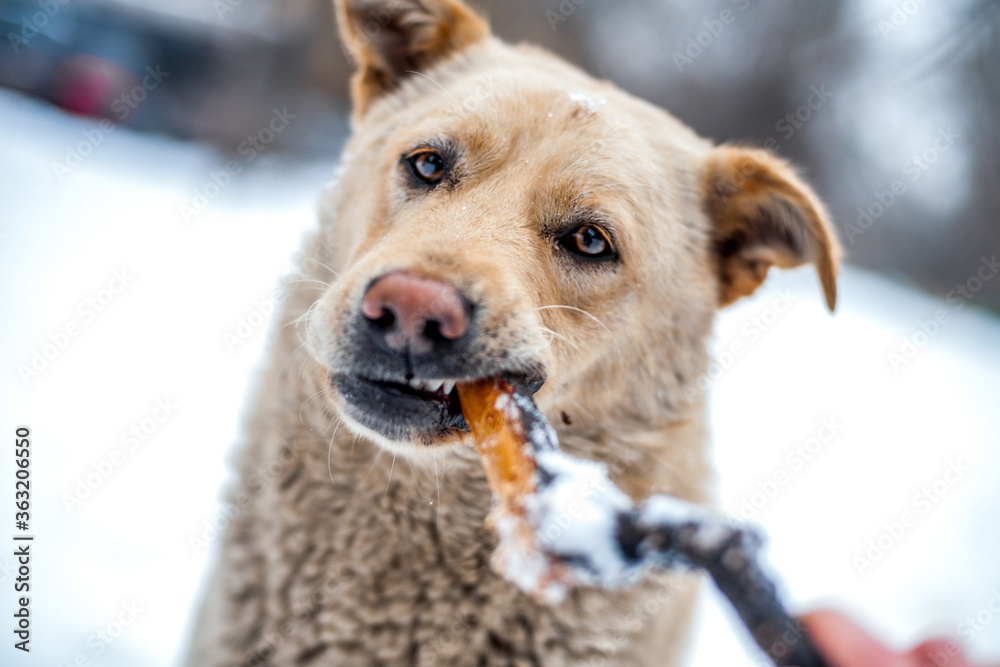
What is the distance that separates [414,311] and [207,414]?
3.24m

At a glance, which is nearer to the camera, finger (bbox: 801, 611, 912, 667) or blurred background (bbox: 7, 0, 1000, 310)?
finger (bbox: 801, 611, 912, 667)

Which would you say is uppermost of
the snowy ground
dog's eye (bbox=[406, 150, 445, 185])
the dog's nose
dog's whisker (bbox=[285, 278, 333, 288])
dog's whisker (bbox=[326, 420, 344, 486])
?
the dog's nose

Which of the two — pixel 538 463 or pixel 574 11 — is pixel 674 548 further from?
pixel 574 11

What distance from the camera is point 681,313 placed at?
254 cm

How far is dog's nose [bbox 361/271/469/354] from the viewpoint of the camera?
1642mm

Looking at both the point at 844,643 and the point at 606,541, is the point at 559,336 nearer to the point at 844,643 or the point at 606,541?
the point at 606,541

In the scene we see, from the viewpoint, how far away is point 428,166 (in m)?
2.34

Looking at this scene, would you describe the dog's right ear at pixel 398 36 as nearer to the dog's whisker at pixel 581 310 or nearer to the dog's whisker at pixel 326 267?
the dog's whisker at pixel 326 267

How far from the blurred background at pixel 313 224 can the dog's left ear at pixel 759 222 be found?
0.28 m

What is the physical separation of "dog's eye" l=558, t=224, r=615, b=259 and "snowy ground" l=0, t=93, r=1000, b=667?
85 cm

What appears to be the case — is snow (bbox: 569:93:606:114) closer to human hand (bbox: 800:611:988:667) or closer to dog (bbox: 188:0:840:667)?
dog (bbox: 188:0:840:667)

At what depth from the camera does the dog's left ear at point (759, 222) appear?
7.91 feet

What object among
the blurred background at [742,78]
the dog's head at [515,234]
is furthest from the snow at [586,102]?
the blurred background at [742,78]

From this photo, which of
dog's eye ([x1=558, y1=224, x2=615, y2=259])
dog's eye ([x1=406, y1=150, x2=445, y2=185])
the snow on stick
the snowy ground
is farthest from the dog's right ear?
the snow on stick
